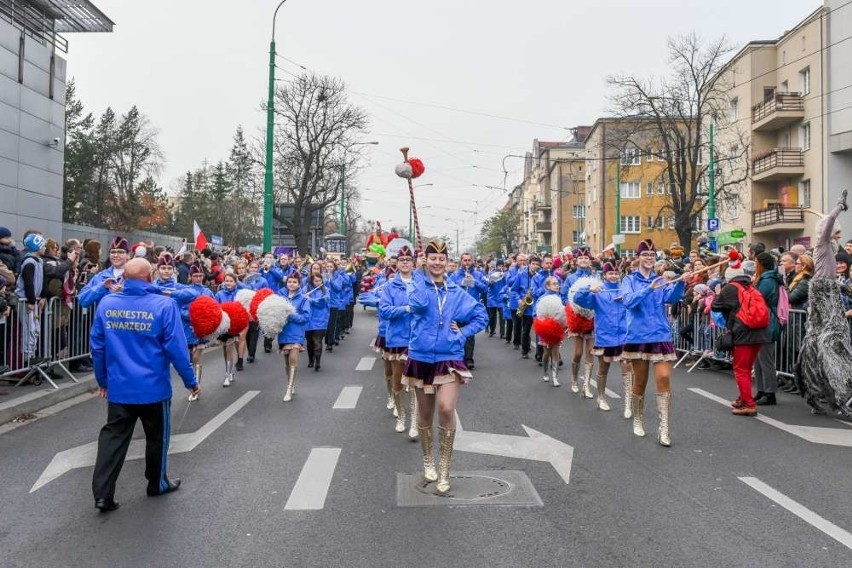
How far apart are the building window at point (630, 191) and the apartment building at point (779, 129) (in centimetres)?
1781

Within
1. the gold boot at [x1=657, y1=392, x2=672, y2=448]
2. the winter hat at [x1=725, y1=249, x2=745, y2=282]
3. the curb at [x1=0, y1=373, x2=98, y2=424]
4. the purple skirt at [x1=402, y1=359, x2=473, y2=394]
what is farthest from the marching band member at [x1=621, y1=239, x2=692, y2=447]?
the curb at [x1=0, y1=373, x2=98, y2=424]

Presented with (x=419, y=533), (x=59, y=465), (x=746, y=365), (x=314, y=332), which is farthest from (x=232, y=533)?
(x=314, y=332)

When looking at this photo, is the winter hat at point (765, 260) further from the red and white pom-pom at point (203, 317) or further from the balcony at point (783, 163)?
the balcony at point (783, 163)

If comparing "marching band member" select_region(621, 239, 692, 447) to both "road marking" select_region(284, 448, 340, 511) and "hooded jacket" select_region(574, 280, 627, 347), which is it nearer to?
"hooded jacket" select_region(574, 280, 627, 347)

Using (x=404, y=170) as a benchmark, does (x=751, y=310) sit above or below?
below

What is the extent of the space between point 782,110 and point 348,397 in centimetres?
3341

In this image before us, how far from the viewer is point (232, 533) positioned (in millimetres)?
4820

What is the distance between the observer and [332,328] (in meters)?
17.1

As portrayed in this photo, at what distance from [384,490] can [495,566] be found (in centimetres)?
170

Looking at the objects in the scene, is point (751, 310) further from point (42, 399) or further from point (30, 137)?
point (30, 137)

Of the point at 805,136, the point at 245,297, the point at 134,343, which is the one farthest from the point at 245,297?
the point at 805,136

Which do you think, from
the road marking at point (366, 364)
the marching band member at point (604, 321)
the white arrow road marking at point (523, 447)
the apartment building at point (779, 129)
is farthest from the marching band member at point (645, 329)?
the apartment building at point (779, 129)

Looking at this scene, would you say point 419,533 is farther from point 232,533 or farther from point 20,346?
point 20,346

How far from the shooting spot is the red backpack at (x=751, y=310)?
8.91 metres
